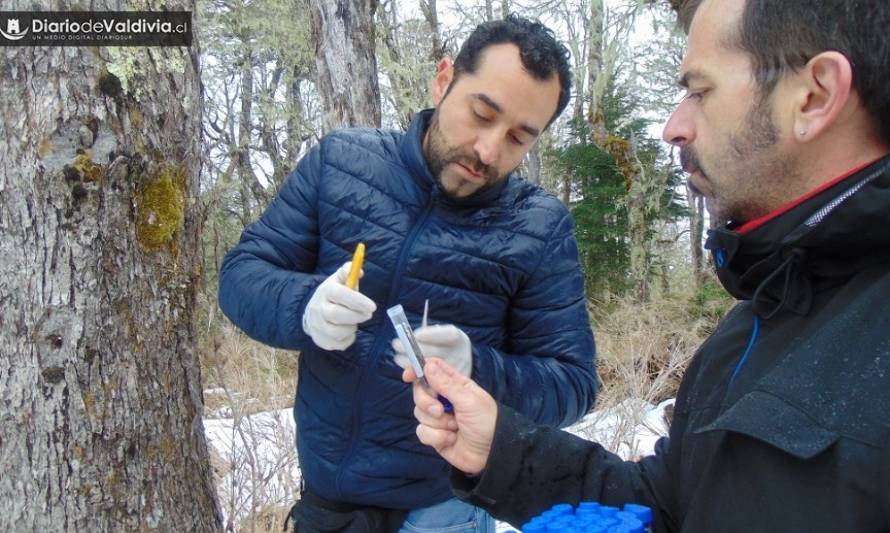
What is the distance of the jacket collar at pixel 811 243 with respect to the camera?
2.96ft

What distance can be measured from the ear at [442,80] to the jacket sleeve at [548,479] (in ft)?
3.43

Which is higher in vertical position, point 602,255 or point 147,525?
point 602,255

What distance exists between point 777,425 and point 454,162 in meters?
1.13

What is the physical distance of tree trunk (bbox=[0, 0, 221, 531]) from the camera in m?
1.46

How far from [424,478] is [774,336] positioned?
1.07 m

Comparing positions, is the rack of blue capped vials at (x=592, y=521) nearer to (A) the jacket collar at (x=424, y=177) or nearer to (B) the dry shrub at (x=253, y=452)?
(A) the jacket collar at (x=424, y=177)

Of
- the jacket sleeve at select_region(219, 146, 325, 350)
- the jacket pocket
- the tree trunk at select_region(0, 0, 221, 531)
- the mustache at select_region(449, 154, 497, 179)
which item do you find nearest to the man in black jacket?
the jacket pocket

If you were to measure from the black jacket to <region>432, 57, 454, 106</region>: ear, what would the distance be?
104 centimetres

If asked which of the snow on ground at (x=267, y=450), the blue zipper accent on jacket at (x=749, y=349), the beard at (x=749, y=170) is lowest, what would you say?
the snow on ground at (x=267, y=450)

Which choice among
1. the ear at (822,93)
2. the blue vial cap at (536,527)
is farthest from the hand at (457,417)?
the ear at (822,93)

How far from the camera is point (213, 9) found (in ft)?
38.5

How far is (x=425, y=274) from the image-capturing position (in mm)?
1740

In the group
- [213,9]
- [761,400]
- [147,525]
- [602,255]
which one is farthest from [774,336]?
[213,9]

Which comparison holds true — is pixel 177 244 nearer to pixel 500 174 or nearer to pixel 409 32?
pixel 500 174
